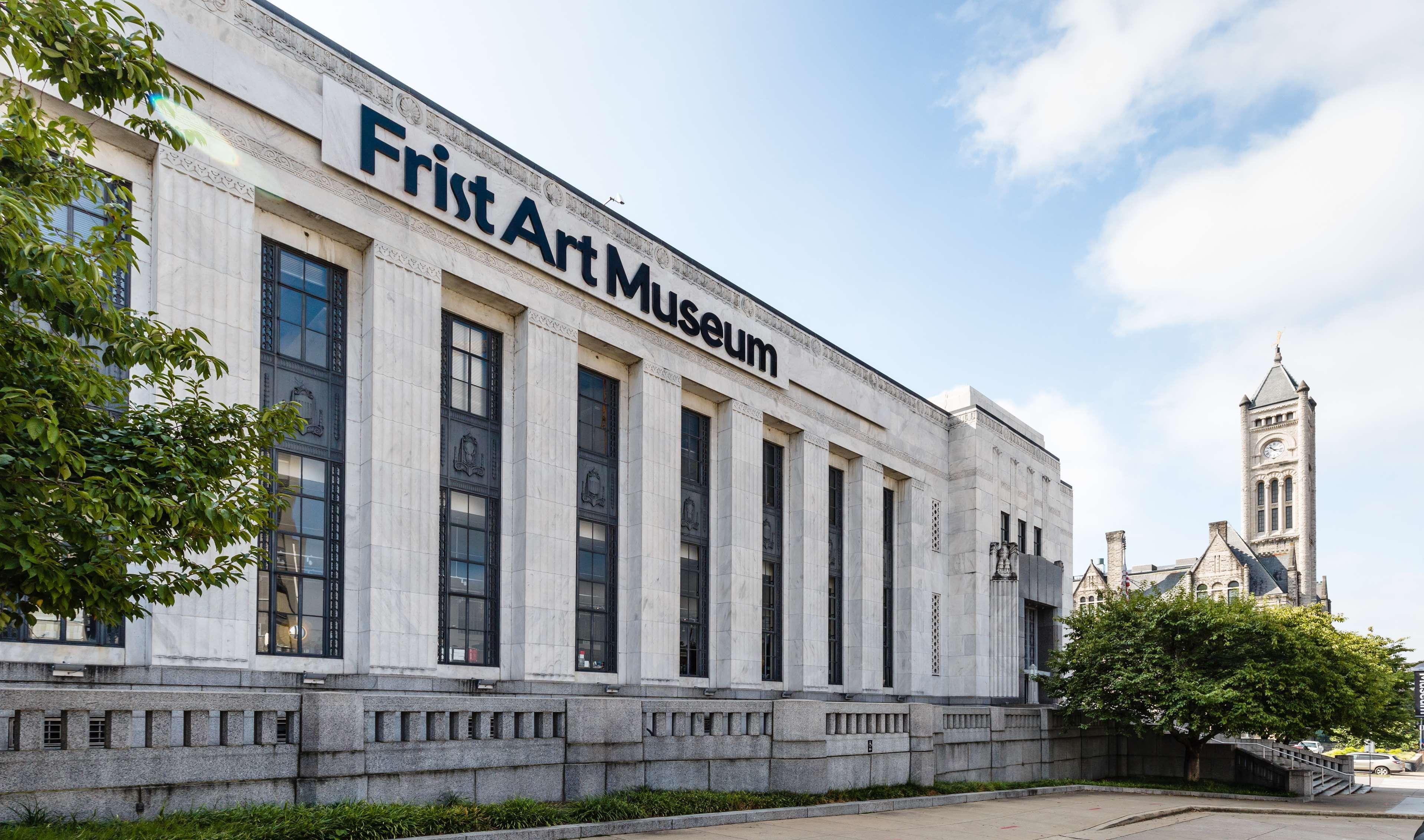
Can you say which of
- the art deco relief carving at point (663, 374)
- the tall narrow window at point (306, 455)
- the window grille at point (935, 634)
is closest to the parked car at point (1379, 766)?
the window grille at point (935, 634)

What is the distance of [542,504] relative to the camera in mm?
22578

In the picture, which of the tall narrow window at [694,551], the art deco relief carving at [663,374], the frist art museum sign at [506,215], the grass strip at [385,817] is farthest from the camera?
the tall narrow window at [694,551]

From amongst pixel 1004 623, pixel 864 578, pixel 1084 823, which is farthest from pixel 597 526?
pixel 1004 623

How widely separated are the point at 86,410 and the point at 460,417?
1280 cm

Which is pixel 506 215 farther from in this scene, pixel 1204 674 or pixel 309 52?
pixel 1204 674

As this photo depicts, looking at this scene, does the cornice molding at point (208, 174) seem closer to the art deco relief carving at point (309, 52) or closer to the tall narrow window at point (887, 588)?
the art deco relief carving at point (309, 52)

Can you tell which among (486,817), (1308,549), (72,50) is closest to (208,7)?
(72,50)

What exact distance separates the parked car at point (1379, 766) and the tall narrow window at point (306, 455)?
72.7 m

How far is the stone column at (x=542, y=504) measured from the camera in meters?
21.9

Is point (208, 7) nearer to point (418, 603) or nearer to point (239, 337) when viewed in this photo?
point (239, 337)

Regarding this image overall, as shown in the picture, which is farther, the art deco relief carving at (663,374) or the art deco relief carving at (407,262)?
the art deco relief carving at (663,374)

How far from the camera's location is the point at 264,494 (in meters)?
9.68

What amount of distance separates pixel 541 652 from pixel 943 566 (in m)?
20.9

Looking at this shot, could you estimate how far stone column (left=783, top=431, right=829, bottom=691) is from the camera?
30281 mm
